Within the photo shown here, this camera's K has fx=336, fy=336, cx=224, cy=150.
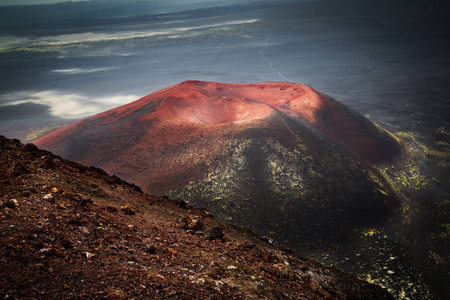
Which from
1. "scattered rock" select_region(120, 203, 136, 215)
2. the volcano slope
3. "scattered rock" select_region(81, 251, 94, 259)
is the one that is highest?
"scattered rock" select_region(81, 251, 94, 259)

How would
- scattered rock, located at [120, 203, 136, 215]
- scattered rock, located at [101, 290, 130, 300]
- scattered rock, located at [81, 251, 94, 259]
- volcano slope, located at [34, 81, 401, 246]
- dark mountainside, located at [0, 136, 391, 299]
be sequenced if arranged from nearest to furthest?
scattered rock, located at [101, 290, 130, 300] → dark mountainside, located at [0, 136, 391, 299] → scattered rock, located at [81, 251, 94, 259] → scattered rock, located at [120, 203, 136, 215] → volcano slope, located at [34, 81, 401, 246]

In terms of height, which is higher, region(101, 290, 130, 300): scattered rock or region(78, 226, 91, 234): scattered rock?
region(78, 226, 91, 234): scattered rock

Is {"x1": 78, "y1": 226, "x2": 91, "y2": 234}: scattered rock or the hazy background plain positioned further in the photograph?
the hazy background plain

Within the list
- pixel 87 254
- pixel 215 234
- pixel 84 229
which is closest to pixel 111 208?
pixel 84 229

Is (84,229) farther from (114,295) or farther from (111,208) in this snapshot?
(114,295)

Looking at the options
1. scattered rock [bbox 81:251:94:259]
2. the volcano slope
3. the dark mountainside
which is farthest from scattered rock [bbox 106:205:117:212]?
the volcano slope

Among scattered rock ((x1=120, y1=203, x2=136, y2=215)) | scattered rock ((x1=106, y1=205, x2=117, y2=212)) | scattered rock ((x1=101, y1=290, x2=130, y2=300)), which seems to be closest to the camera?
scattered rock ((x1=101, y1=290, x2=130, y2=300))

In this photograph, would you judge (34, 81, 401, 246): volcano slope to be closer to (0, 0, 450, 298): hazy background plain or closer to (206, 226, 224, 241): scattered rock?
(0, 0, 450, 298): hazy background plain

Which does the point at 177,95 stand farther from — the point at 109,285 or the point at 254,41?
the point at 254,41
